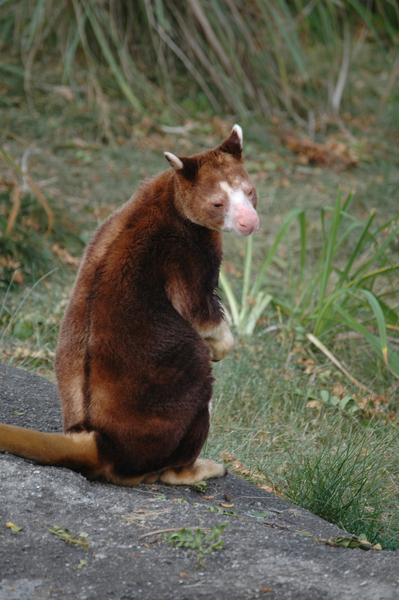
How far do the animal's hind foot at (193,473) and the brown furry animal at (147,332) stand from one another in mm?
33

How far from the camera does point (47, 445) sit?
92.4 inches

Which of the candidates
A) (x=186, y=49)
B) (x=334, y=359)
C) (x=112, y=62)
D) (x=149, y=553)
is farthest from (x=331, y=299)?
(x=186, y=49)

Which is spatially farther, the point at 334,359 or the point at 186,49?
the point at 186,49

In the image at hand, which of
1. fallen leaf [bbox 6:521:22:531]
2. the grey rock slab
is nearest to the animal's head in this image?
the grey rock slab

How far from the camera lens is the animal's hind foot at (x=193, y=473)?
8.75ft

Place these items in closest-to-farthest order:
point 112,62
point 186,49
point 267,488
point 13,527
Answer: point 13,527 → point 267,488 → point 112,62 → point 186,49

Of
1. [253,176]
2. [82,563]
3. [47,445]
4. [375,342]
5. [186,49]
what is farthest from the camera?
[186,49]

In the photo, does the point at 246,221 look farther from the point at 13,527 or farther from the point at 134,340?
the point at 13,527

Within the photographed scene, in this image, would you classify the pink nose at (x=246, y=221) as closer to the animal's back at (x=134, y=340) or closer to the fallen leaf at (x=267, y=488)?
the animal's back at (x=134, y=340)

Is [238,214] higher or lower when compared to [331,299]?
higher

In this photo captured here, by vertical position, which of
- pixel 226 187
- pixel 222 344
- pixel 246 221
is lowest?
pixel 222 344

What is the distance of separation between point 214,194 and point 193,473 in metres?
1.15

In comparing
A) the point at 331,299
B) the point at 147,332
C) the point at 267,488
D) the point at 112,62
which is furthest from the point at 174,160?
the point at 112,62

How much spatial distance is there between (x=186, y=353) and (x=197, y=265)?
1.11 ft
